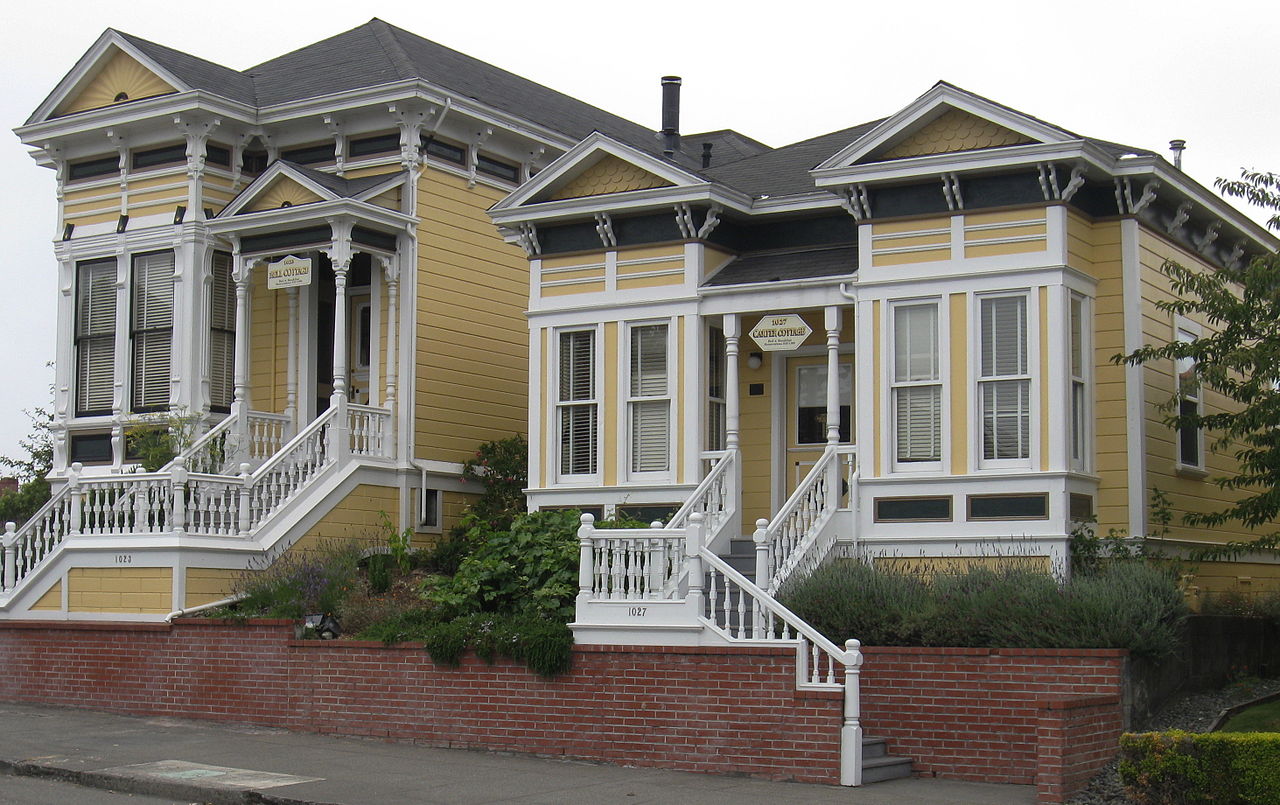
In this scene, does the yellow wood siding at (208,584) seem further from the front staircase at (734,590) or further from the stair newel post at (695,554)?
the stair newel post at (695,554)

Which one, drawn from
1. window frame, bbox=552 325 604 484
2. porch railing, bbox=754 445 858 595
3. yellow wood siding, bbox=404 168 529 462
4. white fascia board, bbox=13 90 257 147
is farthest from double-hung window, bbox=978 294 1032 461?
white fascia board, bbox=13 90 257 147

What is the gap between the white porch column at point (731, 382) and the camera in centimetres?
1989

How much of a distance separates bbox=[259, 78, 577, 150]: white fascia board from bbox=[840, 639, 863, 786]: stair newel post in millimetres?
12124

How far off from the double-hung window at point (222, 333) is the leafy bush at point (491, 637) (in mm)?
8115

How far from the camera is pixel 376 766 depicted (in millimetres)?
15273

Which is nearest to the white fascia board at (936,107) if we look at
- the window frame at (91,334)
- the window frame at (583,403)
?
the window frame at (583,403)

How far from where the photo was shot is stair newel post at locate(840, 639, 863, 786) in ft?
46.7

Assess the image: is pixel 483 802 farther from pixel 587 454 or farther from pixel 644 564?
pixel 587 454

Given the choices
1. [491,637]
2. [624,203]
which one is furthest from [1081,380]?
[491,637]

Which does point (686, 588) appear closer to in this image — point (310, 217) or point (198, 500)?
point (198, 500)

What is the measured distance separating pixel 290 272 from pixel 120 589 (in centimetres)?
543

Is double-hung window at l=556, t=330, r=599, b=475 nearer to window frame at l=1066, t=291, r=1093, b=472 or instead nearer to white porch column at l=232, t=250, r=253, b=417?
white porch column at l=232, t=250, r=253, b=417

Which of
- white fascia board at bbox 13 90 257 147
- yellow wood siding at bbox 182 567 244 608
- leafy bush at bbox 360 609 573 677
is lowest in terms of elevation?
leafy bush at bbox 360 609 573 677

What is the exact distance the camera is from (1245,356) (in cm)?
1723
